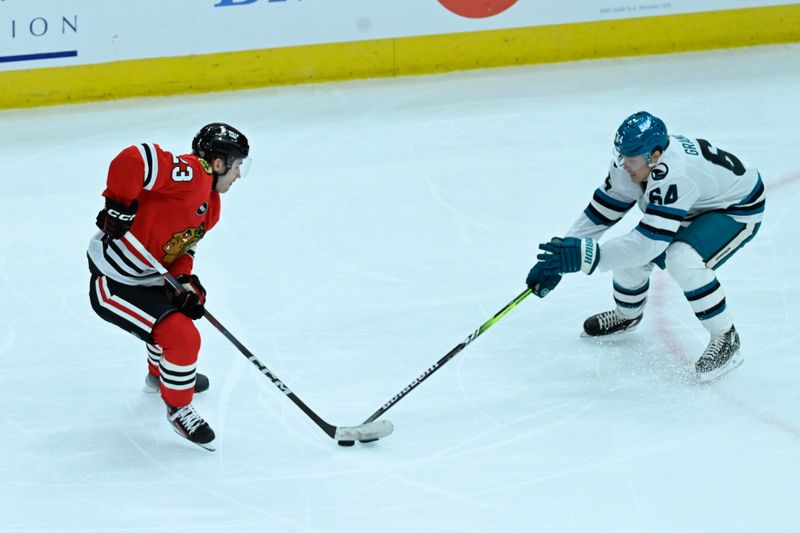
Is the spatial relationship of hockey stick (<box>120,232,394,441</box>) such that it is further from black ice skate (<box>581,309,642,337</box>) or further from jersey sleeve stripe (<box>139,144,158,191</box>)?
black ice skate (<box>581,309,642,337</box>)

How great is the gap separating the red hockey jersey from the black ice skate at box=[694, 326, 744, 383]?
1537mm

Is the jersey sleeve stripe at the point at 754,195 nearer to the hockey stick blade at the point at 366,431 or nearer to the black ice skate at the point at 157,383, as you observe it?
the hockey stick blade at the point at 366,431

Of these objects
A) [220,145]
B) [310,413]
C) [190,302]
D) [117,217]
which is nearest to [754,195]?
[310,413]

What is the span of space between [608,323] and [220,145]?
1455 mm

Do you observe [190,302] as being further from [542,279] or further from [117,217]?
[542,279]

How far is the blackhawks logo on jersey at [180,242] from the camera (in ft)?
10.6

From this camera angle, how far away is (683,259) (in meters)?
3.45

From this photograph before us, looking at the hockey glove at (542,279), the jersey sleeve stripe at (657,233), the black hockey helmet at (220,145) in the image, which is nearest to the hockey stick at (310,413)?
the black hockey helmet at (220,145)

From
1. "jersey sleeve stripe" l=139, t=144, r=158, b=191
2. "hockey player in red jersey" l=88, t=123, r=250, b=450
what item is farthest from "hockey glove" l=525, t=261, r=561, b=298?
"jersey sleeve stripe" l=139, t=144, r=158, b=191

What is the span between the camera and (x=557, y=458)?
3162 millimetres

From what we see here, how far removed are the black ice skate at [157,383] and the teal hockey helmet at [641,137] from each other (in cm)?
141

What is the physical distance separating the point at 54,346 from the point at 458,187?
6.45ft

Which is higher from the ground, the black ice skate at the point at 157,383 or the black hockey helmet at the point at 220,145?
the black hockey helmet at the point at 220,145

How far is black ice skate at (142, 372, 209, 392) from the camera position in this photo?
3543 mm
